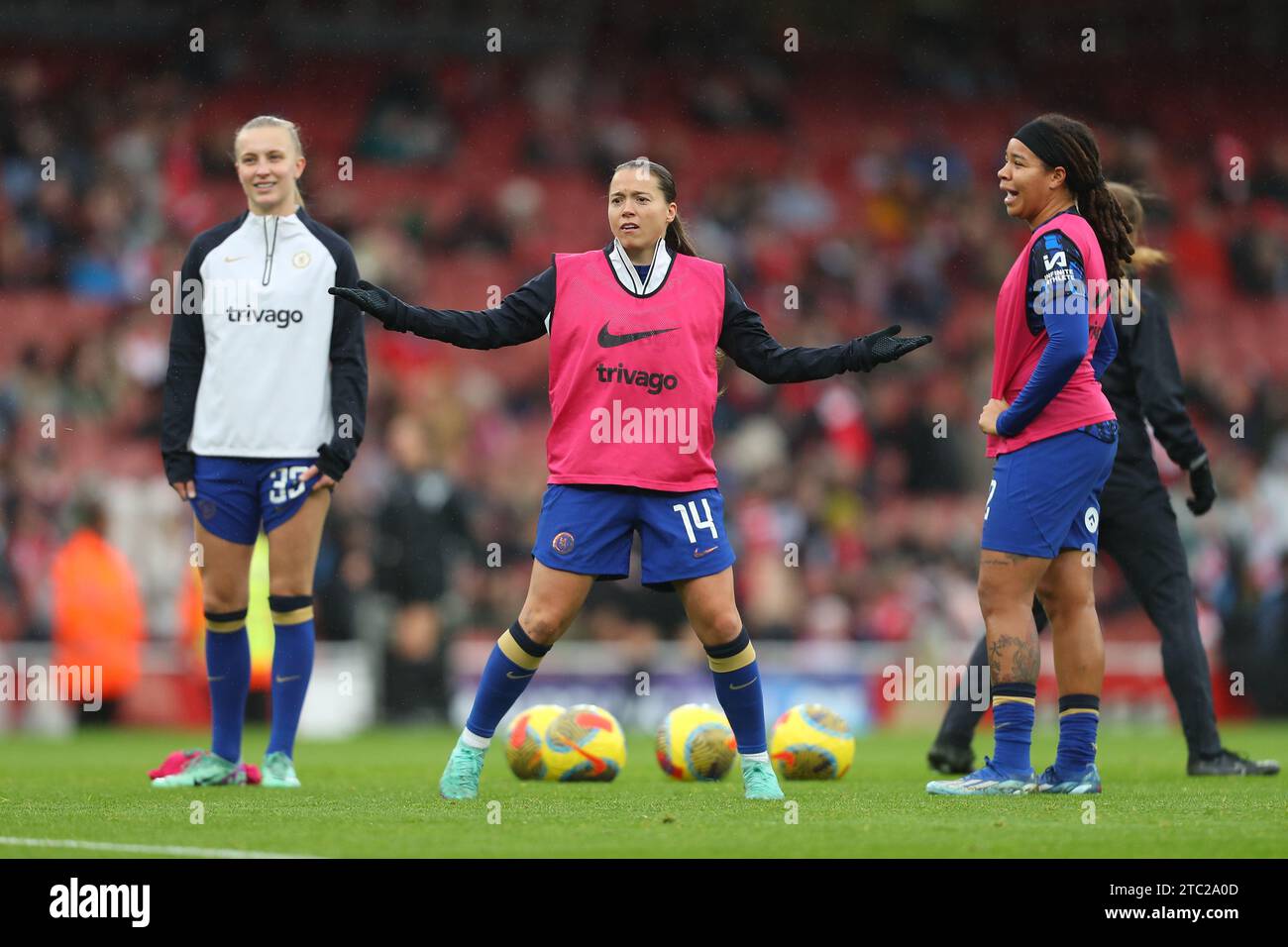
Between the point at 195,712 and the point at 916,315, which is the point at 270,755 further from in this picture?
the point at 916,315

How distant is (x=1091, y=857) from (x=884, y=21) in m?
22.4

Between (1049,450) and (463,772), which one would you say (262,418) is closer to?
(463,772)

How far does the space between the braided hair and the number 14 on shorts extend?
6.10 feet

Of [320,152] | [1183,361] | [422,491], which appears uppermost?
[320,152]

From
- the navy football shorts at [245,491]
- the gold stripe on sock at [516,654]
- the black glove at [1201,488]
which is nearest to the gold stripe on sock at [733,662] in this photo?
the gold stripe on sock at [516,654]

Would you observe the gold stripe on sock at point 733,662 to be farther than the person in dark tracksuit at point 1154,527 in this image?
No

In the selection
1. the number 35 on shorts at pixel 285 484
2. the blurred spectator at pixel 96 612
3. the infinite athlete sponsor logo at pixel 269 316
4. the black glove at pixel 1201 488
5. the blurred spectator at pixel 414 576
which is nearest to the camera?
the number 35 on shorts at pixel 285 484

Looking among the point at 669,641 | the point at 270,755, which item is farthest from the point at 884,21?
the point at 270,755

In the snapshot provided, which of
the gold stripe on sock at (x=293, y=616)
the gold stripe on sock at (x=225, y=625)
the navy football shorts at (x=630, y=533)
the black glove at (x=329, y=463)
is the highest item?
the black glove at (x=329, y=463)

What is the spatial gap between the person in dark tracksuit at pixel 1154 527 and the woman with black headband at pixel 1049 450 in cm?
131

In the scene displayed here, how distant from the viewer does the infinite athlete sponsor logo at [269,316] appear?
8.13 m

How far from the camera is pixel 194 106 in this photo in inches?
901

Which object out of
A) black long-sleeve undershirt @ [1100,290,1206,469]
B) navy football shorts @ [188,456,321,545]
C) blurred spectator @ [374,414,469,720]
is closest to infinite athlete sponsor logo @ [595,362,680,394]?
navy football shorts @ [188,456,321,545]

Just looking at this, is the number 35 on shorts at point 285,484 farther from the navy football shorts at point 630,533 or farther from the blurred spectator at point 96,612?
the blurred spectator at point 96,612
